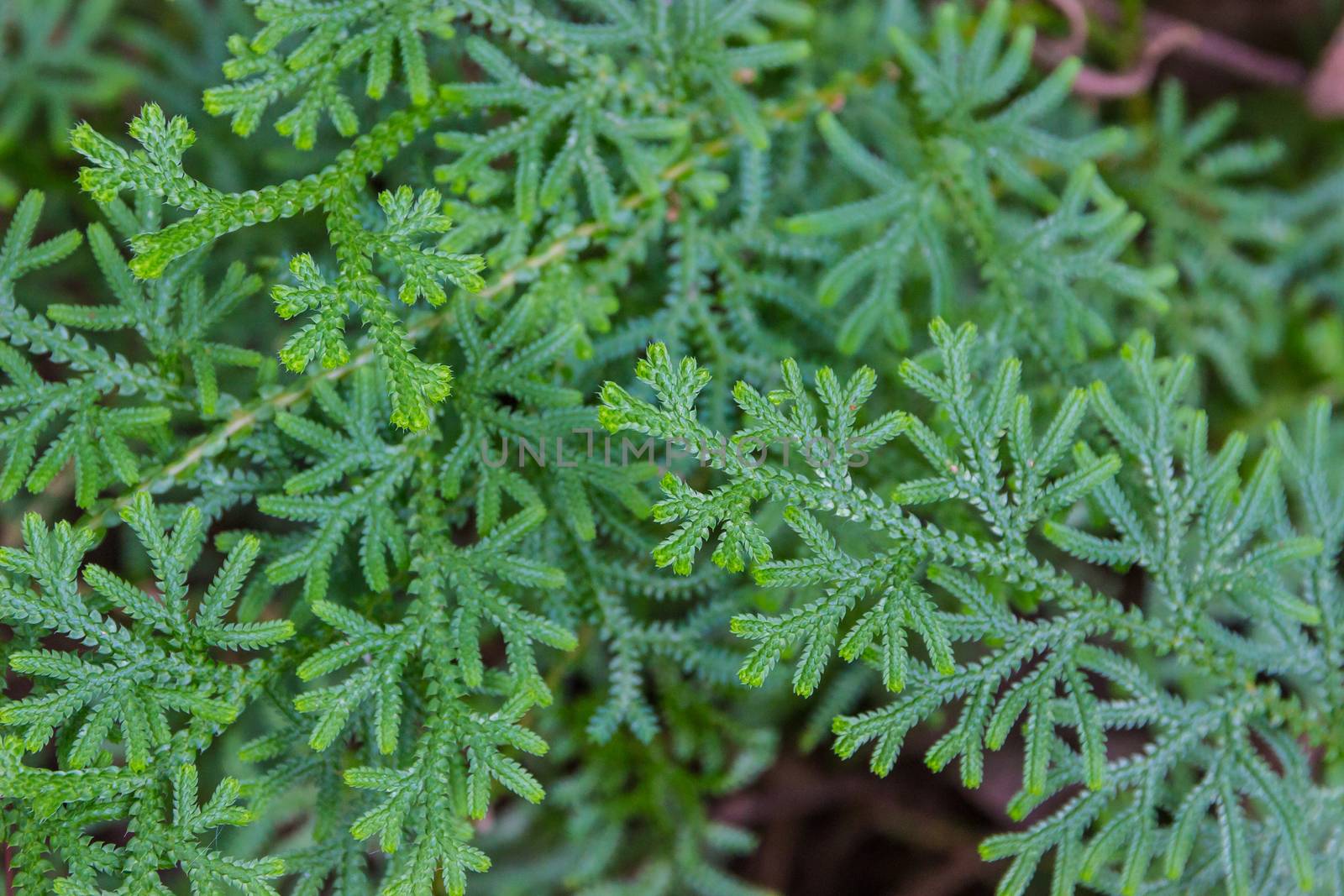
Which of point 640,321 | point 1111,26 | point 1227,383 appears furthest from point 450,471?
point 1111,26

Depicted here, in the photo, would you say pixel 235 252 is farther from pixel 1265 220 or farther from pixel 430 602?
pixel 1265 220

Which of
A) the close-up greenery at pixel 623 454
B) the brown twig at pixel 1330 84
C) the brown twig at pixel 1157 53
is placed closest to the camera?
the close-up greenery at pixel 623 454

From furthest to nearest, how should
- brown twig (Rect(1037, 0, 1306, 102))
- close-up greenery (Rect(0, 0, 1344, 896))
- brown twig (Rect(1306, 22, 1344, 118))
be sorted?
brown twig (Rect(1306, 22, 1344, 118)) < brown twig (Rect(1037, 0, 1306, 102)) < close-up greenery (Rect(0, 0, 1344, 896))

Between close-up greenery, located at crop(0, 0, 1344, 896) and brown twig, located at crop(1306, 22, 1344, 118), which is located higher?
brown twig, located at crop(1306, 22, 1344, 118)

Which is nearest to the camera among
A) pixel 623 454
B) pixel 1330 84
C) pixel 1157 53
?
pixel 623 454

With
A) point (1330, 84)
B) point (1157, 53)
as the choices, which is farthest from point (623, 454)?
point (1330, 84)

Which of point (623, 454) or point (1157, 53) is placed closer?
point (623, 454)

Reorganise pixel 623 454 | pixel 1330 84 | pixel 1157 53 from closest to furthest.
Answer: pixel 623 454, pixel 1157 53, pixel 1330 84

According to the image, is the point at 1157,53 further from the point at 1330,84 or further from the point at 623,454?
the point at 623,454
